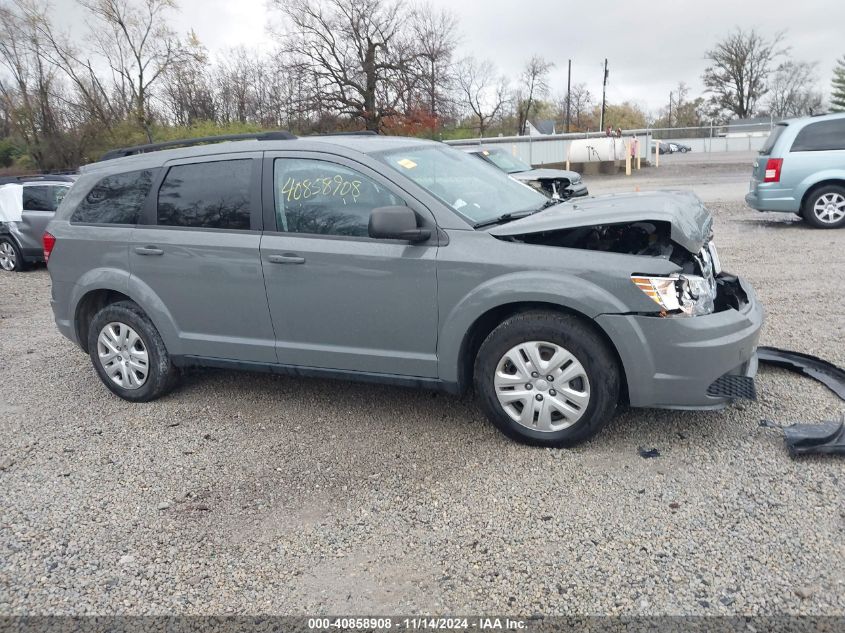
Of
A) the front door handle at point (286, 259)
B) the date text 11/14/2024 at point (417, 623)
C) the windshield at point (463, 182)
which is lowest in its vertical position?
the date text 11/14/2024 at point (417, 623)

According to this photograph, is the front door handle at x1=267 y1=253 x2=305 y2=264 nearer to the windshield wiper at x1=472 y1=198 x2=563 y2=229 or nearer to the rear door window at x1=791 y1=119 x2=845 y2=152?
the windshield wiper at x1=472 y1=198 x2=563 y2=229

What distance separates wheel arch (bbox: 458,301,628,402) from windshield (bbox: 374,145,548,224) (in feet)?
1.82

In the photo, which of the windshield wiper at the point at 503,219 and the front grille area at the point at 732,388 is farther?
the windshield wiper at the point at 503,219

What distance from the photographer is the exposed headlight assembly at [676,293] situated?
357cm

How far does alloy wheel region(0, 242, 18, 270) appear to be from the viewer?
12234 millimetres

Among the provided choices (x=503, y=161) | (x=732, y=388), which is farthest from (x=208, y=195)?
(x=503, y=161)

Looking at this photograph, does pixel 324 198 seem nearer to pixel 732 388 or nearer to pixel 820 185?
pixel 732 388

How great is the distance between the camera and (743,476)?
3.53 meters

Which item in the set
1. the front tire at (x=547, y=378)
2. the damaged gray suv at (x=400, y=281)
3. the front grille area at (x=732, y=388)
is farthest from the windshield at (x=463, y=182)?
the front grille area at (x=732, y=388)

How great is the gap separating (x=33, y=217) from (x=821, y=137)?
42.7 feet

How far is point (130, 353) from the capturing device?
5039 millimetres

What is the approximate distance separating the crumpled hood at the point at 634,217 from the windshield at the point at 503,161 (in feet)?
33.0

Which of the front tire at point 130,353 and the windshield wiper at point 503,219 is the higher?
the windshield wiper at point 503,219

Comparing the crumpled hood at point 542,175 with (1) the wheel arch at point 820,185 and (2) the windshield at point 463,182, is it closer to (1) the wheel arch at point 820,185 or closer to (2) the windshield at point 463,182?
(1) the wheel arch at point 820,185
